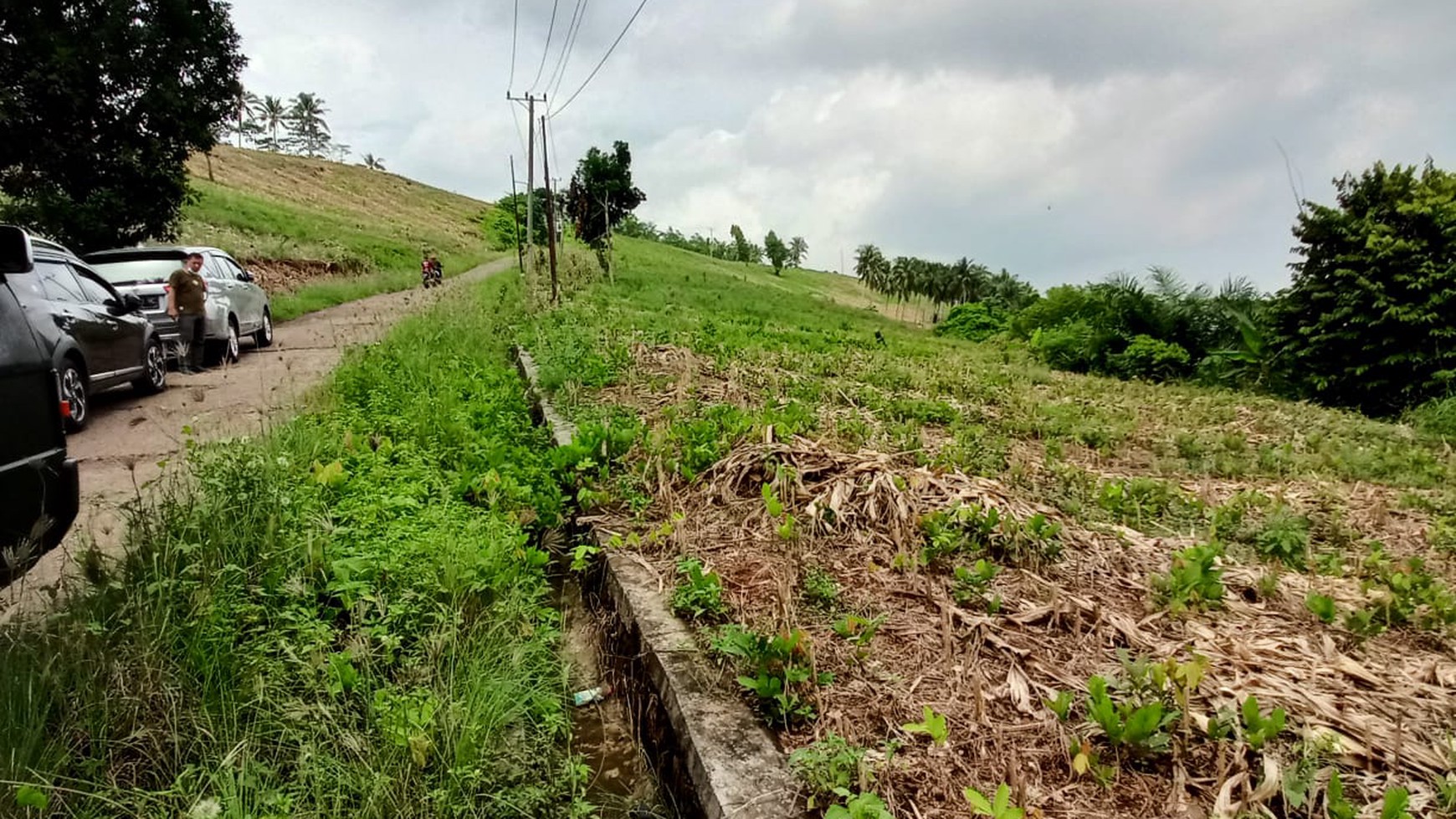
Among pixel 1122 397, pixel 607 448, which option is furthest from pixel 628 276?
pixel 607 448

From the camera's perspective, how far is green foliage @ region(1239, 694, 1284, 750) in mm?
2309

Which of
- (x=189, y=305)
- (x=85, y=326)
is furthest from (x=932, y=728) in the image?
(x=189, y=305)

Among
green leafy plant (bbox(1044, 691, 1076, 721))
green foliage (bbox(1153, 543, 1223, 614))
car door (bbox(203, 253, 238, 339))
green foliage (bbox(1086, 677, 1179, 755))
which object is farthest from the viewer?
car door (bbox(203, 253, 238, 339))

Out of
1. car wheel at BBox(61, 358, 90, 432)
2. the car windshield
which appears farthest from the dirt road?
the car windshield

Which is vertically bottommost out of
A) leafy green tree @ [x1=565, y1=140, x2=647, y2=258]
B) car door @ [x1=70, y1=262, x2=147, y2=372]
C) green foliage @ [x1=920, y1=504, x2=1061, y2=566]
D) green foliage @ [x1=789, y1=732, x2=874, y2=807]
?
green foliage @ [x1=789, y1=732, x2=874, y2=807]

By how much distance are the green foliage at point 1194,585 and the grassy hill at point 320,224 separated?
18.3m

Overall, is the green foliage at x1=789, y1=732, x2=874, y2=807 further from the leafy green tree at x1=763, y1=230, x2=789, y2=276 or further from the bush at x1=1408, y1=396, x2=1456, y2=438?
the leafy green tree at x1=763, y1=230, x2=789, y2=276

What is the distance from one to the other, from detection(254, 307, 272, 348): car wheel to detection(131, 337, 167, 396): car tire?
4063mm

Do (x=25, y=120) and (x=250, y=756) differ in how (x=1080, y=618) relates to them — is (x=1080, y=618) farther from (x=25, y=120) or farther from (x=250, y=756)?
(x=25, y=120)

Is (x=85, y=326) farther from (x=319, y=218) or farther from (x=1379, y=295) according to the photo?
(x=319, y=218)

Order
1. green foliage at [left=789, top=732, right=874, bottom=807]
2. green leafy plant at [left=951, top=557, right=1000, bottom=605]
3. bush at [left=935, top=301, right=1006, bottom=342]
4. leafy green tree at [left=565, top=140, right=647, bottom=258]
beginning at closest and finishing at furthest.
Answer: green foliage at [left=789, top=732, right=874, bottom=807] < green leafy plant at [left=951, top=557, right=1000, bottom=605] < bush at [left=935, top=301, right=1006, bottom=342] < leafy green tree at [left=565, top=140, right=647, bottom=258]

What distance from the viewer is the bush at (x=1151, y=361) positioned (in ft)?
49.0

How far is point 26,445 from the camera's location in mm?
2836

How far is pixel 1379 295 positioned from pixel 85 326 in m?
16.9
